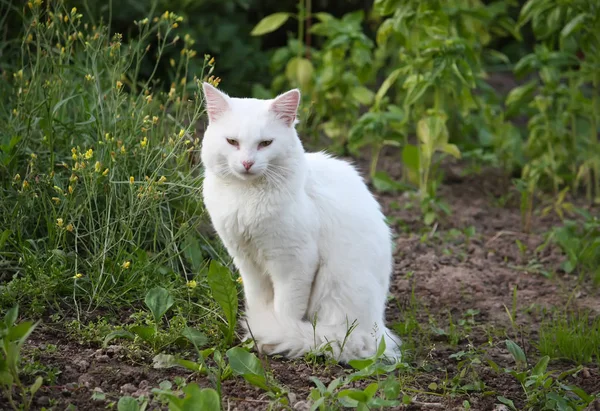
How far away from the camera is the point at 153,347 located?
280 centimetres

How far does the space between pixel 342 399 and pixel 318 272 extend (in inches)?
28.2

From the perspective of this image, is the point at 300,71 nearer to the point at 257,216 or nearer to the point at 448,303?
the point at 448,303

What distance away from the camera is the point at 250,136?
2775 millimetres

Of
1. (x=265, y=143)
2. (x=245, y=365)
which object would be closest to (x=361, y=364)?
(x=245, y=365)

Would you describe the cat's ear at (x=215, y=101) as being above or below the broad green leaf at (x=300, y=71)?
above

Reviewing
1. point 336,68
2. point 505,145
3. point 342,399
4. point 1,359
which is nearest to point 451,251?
point 505,145

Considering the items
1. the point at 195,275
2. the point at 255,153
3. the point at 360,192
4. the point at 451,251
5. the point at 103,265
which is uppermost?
the point at 255,153

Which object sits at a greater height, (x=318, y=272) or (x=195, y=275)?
(x=318, y=272)

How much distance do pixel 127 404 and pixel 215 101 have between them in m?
1.16

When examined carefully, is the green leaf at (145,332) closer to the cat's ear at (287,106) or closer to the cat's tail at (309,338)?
the cat's tail at (309,338)

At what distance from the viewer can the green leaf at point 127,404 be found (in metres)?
2.30

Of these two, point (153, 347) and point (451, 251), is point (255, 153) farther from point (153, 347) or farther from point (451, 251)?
point (451, 251)

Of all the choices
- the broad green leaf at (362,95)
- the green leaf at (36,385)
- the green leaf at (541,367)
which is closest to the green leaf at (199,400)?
the green leaf at (36,385)

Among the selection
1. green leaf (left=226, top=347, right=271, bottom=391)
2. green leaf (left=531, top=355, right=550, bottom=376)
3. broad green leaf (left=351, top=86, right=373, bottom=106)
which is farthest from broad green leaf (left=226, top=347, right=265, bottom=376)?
broad green leaf (left=351, top=86, right=373, bottom=106)
